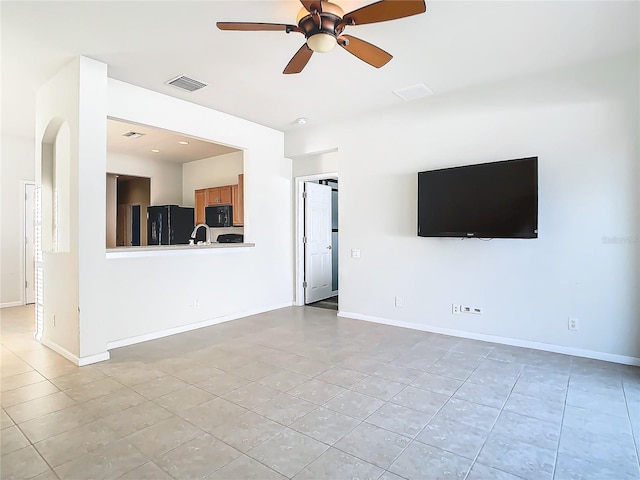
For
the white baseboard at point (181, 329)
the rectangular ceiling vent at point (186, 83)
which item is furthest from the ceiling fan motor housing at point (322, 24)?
the white baseboard at point (181, 329)

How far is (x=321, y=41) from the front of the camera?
2.44 metres

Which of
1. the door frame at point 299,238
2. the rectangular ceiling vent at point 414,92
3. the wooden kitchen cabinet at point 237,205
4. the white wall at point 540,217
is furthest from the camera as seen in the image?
the wooden kitchen cabinet at point 237,205

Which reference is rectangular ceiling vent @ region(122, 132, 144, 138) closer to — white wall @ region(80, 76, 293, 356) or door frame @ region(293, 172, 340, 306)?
white wall @ region(80, 76, 293, 356)

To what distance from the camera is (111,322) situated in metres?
3.90

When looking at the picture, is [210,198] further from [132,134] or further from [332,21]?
[332,21]

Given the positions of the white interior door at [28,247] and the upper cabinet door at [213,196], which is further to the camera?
the upper cabinet door at [213,196]

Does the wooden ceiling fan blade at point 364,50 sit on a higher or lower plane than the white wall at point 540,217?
higher

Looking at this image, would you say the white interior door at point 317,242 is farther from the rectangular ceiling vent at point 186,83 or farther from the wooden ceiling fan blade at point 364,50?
the wooden ceiling fan blade at point 364,50

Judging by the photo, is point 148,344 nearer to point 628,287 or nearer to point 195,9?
point 195,9

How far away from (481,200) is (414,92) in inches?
56.7

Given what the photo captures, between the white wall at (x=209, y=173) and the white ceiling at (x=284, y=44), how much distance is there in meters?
A: 2.86

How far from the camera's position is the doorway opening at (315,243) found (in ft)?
20.0

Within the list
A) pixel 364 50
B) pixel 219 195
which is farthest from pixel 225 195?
pixel 364 50

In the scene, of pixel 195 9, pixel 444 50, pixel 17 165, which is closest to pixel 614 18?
pixel 444 50
